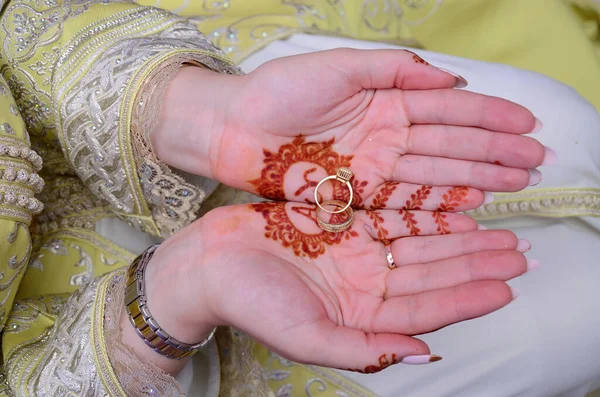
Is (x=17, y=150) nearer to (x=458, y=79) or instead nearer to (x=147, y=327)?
(x=147, y=327)

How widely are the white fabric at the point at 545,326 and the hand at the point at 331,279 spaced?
173 millimetres

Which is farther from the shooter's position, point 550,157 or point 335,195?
point 335,195

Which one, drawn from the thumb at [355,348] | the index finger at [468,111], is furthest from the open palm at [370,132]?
the thumb at [355,348]

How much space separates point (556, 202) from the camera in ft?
3.07

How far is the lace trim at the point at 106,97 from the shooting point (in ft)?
2.70

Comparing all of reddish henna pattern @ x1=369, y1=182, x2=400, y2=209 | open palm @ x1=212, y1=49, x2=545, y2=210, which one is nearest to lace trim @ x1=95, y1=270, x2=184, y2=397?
open palm @ x1=212, y1=49, x2=545, y2=210

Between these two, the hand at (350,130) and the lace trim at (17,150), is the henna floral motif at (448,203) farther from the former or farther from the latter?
the lace trim at (17,150)

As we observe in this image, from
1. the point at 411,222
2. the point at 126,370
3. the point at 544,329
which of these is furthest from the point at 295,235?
the point at 544,329

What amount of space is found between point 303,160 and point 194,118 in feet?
0.57

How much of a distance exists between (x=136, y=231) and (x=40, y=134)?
0.73 feet

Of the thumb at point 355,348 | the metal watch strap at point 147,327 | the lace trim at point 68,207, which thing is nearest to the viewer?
the thumb at point 355,348

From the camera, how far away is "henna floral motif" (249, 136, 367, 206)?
85 centimetres

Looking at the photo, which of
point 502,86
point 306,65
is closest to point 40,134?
point 306,65

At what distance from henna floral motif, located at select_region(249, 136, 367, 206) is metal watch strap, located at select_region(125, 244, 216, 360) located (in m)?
0.22
